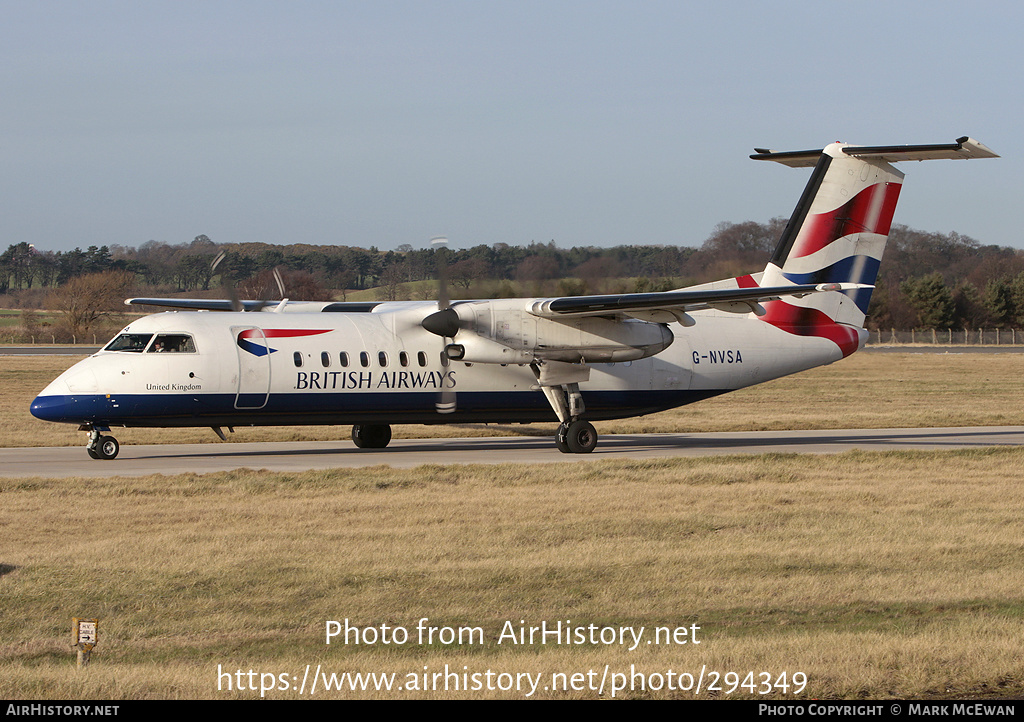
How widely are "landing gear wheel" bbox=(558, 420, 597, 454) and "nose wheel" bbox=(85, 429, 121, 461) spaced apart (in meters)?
9.09

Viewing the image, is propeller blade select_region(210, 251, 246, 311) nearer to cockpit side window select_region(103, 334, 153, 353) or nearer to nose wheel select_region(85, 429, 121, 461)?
cockpit side window select_region(103, 334, 153, 353)

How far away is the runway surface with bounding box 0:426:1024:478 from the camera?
19672 mm

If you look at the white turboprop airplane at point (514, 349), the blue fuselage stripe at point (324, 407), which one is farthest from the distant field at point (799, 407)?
the blue fuselage stripe at point (324, 407)

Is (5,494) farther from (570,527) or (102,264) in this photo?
(102,264)

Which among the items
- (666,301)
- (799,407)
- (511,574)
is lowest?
(799,407)

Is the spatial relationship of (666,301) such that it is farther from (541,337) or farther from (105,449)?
(105,449)

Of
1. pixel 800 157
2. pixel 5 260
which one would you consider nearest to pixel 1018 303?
pixel 800 157

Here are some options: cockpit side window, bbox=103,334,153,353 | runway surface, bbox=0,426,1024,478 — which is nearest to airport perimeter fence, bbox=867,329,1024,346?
runway surface, bbox=0,426,1024,478

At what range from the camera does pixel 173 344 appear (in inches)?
792

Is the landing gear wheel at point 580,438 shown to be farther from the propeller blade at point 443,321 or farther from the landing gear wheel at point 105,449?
the landing gear wheel at point 105,449

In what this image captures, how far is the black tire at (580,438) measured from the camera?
2234cm

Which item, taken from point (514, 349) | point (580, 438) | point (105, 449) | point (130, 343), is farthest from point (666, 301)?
point (105, 449)

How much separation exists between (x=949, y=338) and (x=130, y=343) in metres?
79.8
